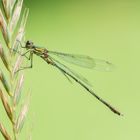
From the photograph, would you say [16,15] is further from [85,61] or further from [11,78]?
[85,61]

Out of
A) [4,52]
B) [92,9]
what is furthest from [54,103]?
[4,52]

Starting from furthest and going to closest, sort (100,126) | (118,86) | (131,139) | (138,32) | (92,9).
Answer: (92,9), (138,32), (118,86), (100,126), (131,139)

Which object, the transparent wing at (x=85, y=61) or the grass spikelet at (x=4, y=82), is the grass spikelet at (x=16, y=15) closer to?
the grass spikelet at (x=4, y=82)

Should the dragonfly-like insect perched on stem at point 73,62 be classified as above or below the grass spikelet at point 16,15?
below

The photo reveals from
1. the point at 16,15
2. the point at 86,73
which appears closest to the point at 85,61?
the point at 16,15

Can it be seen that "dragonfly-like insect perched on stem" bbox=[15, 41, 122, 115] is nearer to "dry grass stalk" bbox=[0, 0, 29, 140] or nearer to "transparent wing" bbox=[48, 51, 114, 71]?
"transparent wing" bbox=[48, 51, 114, 71]

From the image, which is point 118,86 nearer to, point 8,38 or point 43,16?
point 43,16

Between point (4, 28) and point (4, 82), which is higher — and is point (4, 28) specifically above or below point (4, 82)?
above

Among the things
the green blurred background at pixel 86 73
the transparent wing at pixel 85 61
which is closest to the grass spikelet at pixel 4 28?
the transparent wing at pixel 85 61
